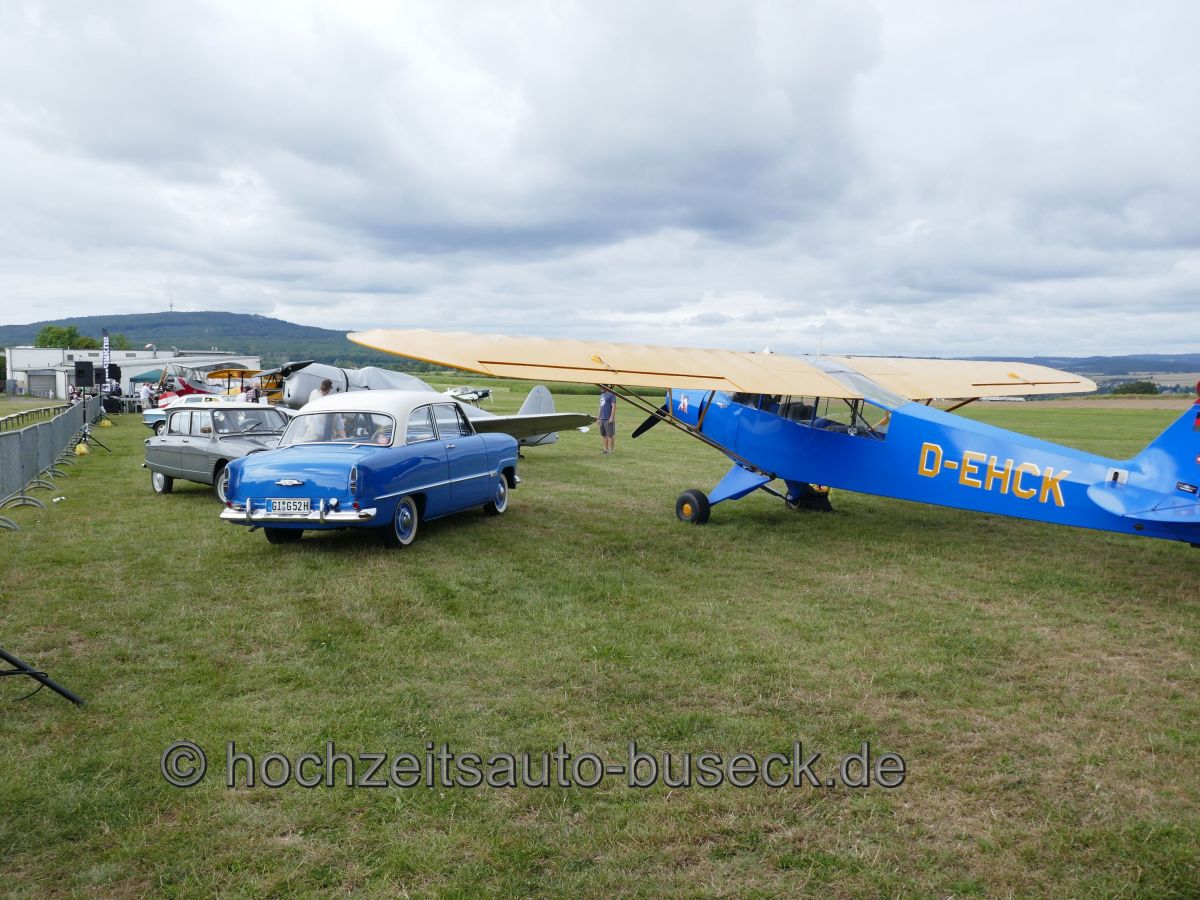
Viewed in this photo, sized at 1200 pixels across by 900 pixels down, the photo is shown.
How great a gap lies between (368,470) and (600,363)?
307 centimetres

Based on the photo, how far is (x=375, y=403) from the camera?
374 inches

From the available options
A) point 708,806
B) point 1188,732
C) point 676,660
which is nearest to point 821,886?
point 708,806

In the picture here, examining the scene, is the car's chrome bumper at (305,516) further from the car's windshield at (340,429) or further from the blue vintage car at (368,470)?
the car's windshield at (340,429)

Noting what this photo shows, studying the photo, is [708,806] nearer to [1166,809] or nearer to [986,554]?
[1166,809]

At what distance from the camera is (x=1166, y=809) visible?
12.0ft

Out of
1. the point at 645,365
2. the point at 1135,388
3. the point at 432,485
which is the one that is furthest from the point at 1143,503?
the point at 1135,388

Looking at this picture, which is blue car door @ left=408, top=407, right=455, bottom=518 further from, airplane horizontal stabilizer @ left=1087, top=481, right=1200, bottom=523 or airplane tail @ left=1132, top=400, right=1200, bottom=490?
airplane tail @ left=1132, top=400, right=1200, bottom=490

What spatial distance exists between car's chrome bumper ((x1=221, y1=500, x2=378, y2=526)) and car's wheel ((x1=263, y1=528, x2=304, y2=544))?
2.78 feet

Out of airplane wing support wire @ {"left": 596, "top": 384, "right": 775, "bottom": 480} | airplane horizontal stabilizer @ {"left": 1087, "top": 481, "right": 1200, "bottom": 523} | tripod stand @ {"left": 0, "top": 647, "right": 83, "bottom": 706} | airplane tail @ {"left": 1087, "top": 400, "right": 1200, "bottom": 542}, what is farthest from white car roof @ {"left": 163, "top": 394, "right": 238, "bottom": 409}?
airplane tail @ {"left": 1087, "top": 400, "right": 1200, "bottom": 542}

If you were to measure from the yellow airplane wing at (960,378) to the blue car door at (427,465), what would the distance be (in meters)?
5.95

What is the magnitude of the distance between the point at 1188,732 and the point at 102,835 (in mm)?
5494

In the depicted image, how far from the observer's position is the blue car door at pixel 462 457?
997 cm

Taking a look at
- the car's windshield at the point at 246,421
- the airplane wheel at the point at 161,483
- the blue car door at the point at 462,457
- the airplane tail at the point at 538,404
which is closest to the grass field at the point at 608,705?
the blue car door at the point at 462,457

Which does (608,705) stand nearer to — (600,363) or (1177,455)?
(600,363)
